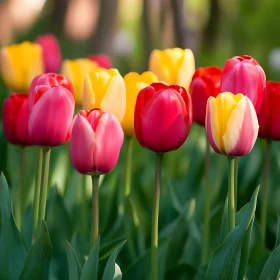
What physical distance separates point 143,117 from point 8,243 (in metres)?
0.41

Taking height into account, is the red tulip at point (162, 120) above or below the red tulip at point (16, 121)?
above

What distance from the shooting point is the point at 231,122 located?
1341mm

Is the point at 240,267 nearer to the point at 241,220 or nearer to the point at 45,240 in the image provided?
the point at 241,220

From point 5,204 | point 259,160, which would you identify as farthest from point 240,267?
point 259,160

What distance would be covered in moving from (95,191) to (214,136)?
247 millimetres

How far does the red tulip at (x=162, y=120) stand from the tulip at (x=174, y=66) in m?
0.44

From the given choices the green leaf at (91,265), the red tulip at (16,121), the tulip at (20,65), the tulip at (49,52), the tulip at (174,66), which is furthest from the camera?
the tulip at (49,52)

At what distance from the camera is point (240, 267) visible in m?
1.43

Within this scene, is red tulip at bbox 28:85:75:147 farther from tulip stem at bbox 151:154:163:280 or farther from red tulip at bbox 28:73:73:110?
tulip stem at bbox 151:154:163:280

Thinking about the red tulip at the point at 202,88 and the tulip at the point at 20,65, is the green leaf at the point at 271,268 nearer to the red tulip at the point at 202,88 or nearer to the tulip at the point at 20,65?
the red tulip at the point at 202,88

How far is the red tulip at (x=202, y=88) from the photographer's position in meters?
1.60

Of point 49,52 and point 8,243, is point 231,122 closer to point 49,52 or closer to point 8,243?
point 8,243

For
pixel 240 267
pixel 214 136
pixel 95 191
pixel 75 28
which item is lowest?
pixel 75 28

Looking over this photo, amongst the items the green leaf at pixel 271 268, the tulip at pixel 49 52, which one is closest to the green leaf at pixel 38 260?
the green leaf at pixel 271 268
